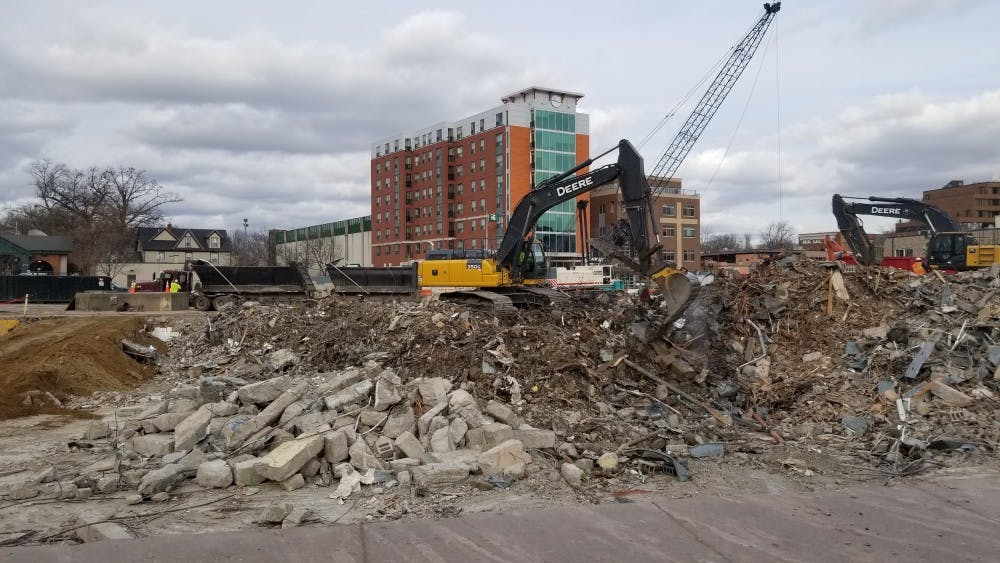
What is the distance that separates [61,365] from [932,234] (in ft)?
91.3

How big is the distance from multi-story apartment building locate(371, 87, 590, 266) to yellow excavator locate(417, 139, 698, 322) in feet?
169

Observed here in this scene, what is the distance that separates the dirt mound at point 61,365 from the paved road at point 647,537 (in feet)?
25.1

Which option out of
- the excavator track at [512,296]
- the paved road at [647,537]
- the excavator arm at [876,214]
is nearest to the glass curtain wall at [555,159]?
the excavator arm at [876,214]

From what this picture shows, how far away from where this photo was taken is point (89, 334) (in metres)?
16.0

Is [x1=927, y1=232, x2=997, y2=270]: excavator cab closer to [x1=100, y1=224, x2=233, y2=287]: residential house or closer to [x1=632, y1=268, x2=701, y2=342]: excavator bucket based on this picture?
[x1=632, y1=268, x2=701, y2=342]: excavator bucket

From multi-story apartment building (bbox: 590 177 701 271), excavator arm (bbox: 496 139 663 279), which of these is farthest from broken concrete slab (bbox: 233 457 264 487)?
multi-story apartment building (bbox: 590 177 701 271)

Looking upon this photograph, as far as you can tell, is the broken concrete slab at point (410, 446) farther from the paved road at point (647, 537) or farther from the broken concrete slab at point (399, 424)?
the paved road at point (647, 537)

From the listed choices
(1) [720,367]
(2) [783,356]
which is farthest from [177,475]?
(2) [783,356]

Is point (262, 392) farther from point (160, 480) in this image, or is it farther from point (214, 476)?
point (160, 480)

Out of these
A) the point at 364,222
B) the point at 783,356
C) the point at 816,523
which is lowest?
the point at 816,523

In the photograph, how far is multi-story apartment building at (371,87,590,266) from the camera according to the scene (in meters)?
76.5

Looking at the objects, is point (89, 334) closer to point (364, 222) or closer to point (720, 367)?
point (720, 367)

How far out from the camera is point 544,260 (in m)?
18.7

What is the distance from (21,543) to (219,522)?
5.10ft
